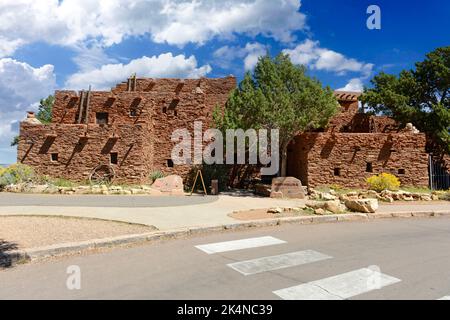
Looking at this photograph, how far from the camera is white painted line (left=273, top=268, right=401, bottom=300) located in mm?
3830

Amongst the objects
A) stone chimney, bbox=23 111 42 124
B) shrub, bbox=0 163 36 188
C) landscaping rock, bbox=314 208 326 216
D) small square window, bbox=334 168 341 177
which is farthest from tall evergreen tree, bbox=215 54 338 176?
stone chimney, bbox=23 111 42 124

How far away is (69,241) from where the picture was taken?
19.9 feet

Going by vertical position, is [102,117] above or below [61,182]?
above

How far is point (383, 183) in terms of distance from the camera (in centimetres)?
1617

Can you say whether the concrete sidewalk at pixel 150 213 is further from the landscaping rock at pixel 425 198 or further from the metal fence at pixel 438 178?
the metal fence at pixel 438 178

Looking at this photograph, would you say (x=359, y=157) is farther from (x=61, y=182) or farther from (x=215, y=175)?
(x=61, y=182)

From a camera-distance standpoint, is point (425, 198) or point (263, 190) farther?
point (263, 190)

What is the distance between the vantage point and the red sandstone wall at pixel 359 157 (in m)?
17.8

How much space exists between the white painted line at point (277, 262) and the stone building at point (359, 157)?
12.5 m

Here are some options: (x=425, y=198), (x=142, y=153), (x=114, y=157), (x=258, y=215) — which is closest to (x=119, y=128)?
(x=114, y=157)

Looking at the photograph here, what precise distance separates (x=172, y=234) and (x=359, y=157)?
568 inches

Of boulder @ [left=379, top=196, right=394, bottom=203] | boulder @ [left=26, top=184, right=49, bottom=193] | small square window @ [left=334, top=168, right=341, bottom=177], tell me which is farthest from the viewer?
small square window @ [left=334, top=168, right=341, bottom=177]

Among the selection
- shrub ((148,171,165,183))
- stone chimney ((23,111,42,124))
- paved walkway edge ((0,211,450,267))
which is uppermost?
stone chimney ((23,111,42,124))

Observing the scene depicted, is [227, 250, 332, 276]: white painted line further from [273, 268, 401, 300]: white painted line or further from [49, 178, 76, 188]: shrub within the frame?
[49, 178, 76, 188]: shrub
